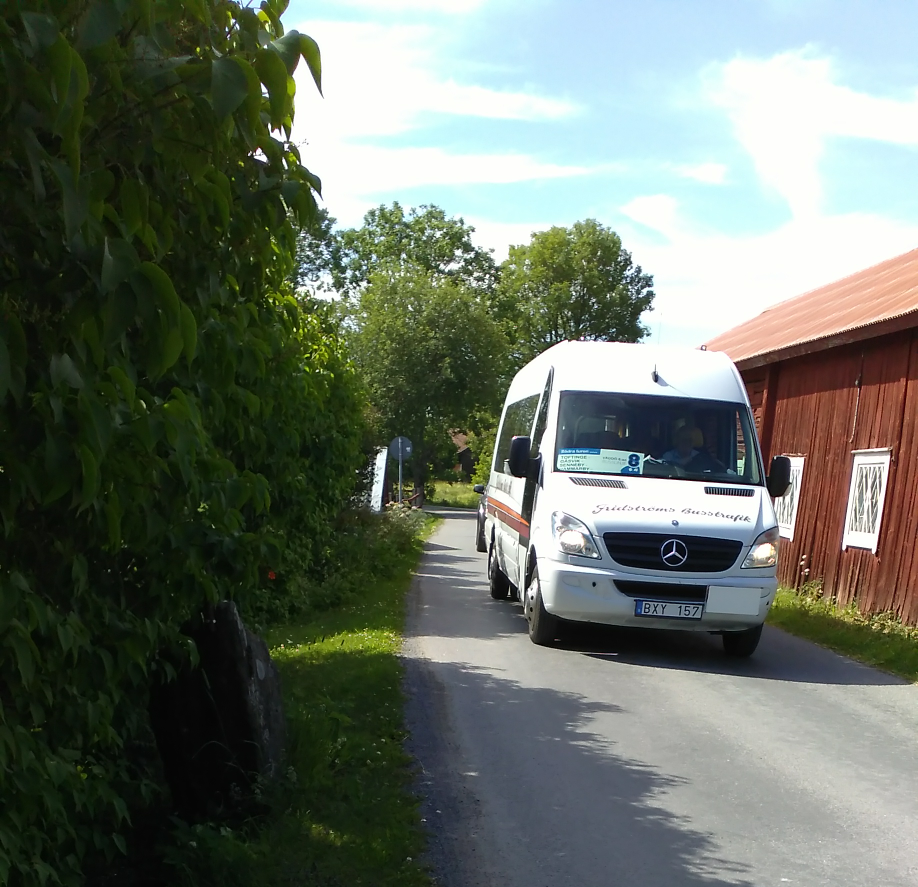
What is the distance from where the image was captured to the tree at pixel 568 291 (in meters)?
73.6

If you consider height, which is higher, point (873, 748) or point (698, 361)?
point (698, 361)

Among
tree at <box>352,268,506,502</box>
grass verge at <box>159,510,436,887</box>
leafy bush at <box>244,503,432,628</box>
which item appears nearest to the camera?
grass verge at <box>159,510,436,887</box>

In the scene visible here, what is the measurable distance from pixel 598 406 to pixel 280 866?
7254 millimetres

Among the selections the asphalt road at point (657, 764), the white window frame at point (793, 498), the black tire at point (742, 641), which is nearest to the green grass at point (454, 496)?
the white window frame at point (793, 498)

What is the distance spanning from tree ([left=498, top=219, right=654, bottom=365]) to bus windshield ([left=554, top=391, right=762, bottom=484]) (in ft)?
204

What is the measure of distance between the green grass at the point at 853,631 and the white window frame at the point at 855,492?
871 mm

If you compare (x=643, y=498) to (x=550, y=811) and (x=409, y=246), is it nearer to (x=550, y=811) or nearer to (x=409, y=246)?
(x=550, y=811)

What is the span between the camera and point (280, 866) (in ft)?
15.8

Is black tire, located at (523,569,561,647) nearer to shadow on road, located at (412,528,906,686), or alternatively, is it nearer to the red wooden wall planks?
shadow on road, located at (412,528,906,686)

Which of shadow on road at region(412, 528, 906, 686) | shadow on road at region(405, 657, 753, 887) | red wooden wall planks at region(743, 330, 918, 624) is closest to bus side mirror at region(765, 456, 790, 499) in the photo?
shadow on road at region(412, 528, 906, 686)

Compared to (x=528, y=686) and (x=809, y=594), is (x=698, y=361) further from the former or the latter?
(x=809, y=594)

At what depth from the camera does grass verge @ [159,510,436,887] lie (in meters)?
4.73

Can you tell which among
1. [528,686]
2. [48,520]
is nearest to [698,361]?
[528,686]

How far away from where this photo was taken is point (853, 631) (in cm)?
1295
